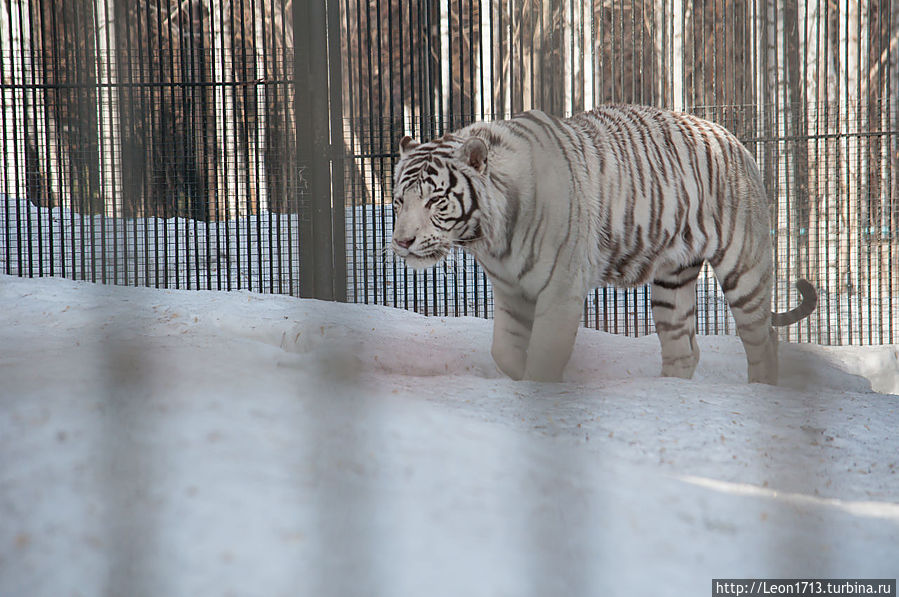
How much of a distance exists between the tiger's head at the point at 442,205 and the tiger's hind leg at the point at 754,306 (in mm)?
1120

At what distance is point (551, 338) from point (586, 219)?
0.44 metres

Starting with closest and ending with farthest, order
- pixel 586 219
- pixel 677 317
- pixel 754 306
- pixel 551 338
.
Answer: pixel 551 338, pixel 586 219, pixel 754 306, pixel 677 317

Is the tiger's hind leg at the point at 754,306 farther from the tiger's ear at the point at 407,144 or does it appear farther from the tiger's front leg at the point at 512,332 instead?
the tiger's ear at the point at 407,144

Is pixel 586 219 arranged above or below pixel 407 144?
below

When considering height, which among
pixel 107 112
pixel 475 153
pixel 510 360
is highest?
pixel 107 112

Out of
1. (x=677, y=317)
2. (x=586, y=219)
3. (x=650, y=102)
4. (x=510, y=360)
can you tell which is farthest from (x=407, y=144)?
(x=650, y=102)

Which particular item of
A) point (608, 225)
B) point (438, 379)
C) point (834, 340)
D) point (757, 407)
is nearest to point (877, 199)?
point (834, 340)

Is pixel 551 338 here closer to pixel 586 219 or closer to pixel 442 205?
A: pixel 586 219

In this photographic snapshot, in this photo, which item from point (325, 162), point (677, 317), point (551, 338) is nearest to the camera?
point (551, 338)

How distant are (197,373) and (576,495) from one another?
2.89 feet

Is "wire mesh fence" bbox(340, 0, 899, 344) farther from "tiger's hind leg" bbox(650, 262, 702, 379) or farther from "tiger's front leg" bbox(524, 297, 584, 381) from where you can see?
"tiger's front leg" bbox(524, 297, 584, 381)

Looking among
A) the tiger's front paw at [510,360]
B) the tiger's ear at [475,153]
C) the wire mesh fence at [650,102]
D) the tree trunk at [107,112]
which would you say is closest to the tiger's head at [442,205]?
the tiger's ear at [475,153]

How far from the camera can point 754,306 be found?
10.4ft

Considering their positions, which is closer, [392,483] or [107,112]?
[392,483]
